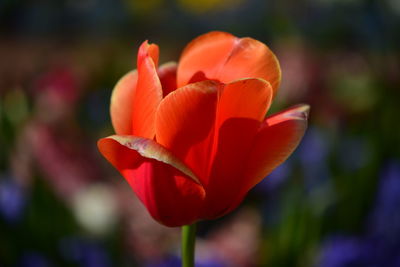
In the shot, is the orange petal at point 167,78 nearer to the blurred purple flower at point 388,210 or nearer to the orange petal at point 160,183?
the orange petal at point 160,183

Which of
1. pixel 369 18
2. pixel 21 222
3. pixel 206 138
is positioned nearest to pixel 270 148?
pixel 206 138

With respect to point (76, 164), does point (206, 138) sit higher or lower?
higher

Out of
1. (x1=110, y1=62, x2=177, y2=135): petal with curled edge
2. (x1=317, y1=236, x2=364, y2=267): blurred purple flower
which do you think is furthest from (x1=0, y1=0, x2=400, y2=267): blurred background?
(x1=110, y1=62, x2=177, y2=135): petal with curled edge

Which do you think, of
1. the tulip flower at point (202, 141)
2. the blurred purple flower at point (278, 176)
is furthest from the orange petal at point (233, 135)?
the blurred purple flower at point (278, 176)

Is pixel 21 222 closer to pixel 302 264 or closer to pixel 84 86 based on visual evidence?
pixel 302 264

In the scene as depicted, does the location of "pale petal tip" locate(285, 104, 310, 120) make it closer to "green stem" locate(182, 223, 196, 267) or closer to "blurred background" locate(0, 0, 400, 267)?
"green stem" locate(182, 223, 196, 267)

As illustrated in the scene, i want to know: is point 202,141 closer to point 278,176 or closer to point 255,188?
point 278,176
